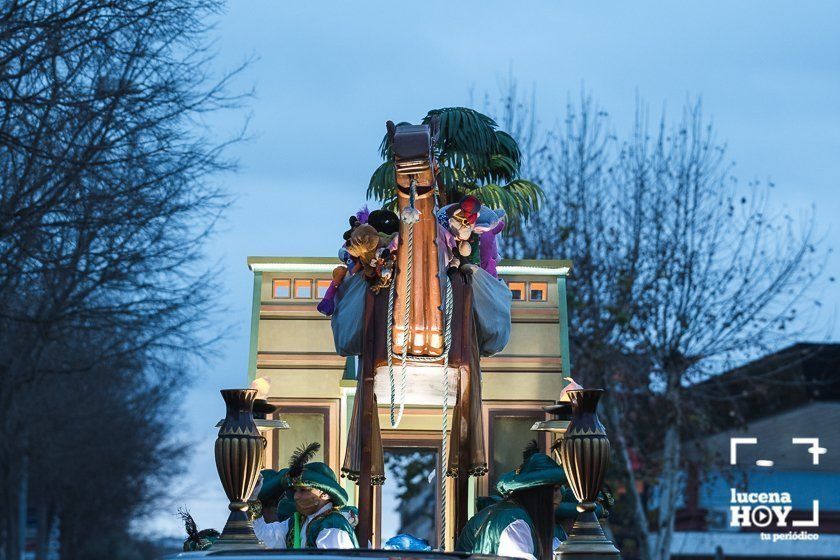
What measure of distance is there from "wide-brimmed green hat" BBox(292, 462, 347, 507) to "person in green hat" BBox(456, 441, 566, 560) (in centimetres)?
88

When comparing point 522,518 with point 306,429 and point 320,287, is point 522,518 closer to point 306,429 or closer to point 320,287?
point 306,429

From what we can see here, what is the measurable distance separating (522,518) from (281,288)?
5670 millimetres

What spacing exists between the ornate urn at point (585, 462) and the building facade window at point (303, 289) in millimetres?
5351

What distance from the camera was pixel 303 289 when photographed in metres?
14.2

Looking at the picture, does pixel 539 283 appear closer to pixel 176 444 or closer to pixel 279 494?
pixel 279 494

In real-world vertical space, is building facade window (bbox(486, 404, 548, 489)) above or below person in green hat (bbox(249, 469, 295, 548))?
above

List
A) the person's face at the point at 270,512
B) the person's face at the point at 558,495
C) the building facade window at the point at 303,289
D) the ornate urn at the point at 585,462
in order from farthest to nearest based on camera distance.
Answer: the building facade window at the point at 303,289
the person's face at the point at 270,512
the person's face at the point at 558,495
the ornate urn at the point at 585,462

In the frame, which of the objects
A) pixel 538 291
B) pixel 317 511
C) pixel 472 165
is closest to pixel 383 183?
pixel 472 165

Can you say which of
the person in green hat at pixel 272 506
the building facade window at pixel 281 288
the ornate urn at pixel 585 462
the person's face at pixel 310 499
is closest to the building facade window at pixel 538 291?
the building facade window at pixel 281 288

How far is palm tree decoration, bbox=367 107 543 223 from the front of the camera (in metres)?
13.9

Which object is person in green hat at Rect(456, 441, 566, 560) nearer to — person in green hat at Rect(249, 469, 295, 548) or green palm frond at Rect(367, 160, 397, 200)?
person in green hat at Rect(249, 469, 295, 548)

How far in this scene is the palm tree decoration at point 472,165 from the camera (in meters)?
13.9

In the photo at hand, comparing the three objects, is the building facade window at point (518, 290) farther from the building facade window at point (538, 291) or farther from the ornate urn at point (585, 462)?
the ornate urn at point (585, 462)

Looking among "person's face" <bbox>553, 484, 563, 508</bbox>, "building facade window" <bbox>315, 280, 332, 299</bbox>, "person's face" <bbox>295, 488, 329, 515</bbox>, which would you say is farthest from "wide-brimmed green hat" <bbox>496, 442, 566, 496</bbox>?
"building facade window" <bbox>315, 280, 332, 299</bbox>
